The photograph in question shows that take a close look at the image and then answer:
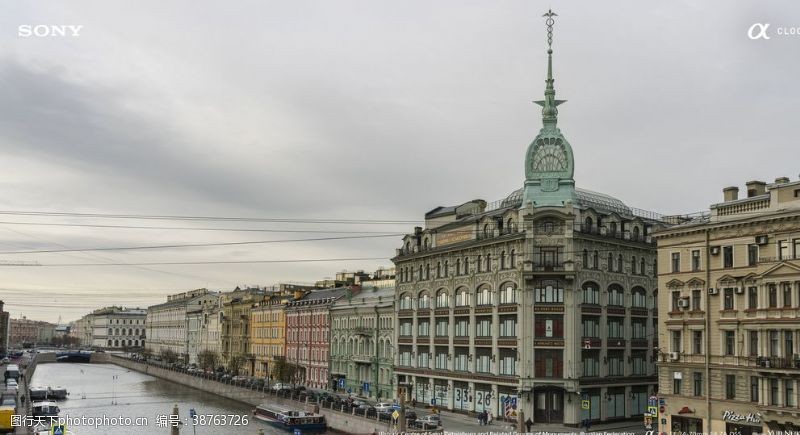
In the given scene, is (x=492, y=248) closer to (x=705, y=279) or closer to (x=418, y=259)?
(x=418, y=259)

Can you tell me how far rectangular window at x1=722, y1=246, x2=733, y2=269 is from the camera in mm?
49625

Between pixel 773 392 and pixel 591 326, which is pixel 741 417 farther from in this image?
pixel 591 326

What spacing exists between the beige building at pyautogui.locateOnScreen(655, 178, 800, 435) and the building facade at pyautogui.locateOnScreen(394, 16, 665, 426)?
12.6 metres

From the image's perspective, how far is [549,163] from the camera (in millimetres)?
70125

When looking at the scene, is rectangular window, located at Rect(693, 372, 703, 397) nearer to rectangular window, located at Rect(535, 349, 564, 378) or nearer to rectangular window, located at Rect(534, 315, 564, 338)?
rectangular window, located at Rect(535, 349, 564, 378)

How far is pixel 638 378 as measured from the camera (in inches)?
2781

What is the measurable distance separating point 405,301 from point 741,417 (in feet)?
140

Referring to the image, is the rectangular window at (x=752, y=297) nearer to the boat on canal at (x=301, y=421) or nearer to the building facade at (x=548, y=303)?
the building facade at (x=548, y=303)

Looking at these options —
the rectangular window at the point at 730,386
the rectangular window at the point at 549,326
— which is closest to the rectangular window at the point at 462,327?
the rectangular window at the point at 549,326

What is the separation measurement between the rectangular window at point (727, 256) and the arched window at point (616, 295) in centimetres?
1890

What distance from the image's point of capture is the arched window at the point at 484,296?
234 feet

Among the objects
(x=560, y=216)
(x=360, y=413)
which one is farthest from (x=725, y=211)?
(x=360, y=413)

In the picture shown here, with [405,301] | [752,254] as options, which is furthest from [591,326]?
[405,301]

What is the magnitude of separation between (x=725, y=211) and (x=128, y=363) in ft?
543
